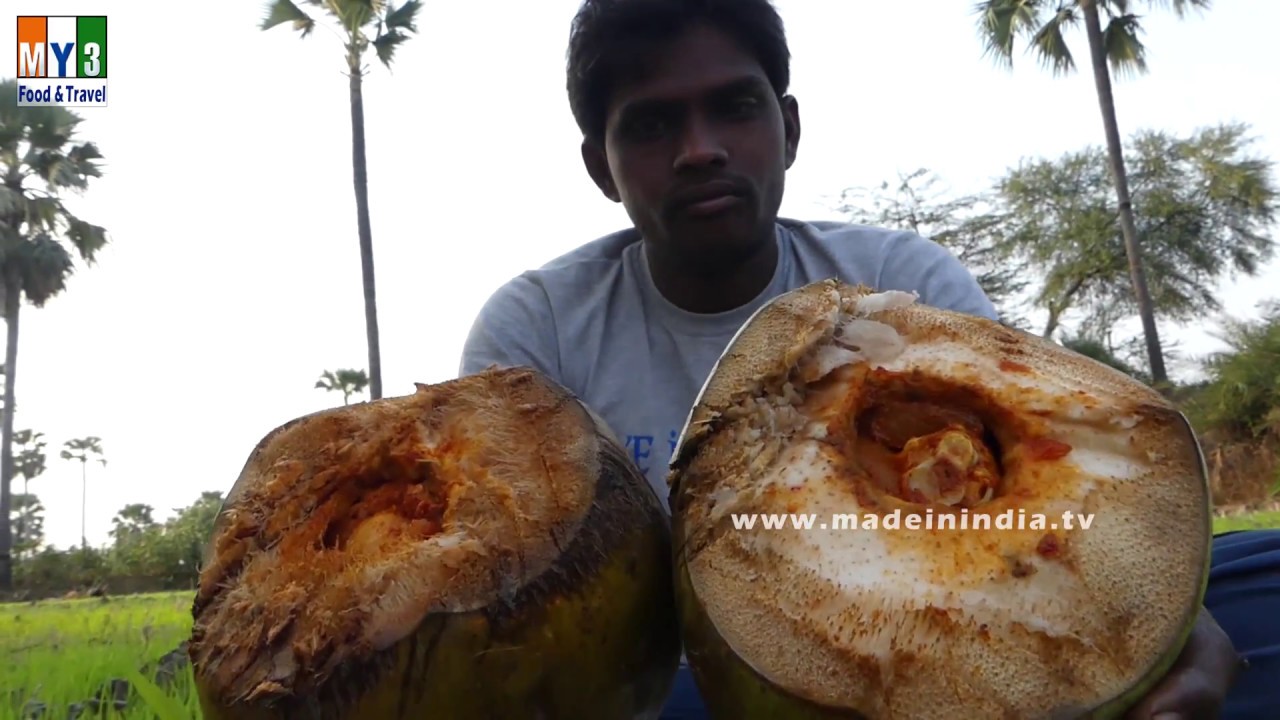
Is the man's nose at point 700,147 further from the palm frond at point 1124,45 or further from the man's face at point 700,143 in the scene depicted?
the palm frond at point 1124,45

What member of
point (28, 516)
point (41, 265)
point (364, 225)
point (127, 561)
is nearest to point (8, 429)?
point (41, 265)

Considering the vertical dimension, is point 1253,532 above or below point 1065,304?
below

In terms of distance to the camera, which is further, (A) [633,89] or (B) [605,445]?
(A) [633,89]

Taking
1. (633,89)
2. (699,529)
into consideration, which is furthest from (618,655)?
(633,89)

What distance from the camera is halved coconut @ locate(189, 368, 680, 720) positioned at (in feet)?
3.16

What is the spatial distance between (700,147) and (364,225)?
835cm

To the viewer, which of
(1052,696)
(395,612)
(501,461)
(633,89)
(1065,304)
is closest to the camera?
(1052,696)

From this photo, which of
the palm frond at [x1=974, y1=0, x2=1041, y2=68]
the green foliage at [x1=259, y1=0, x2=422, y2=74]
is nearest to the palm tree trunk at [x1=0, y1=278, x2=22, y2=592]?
the green foliage at [x1=259, y1=0, x2=422, y2=74]

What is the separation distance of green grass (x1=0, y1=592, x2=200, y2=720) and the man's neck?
1313 mm

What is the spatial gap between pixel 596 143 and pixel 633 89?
37 cm

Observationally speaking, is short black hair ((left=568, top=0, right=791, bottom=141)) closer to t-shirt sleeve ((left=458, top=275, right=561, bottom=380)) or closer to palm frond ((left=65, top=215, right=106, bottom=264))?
t-shirt sleeve ((left=458, top=275, right=561, bottom=380))

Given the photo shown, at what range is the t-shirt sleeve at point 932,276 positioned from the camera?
2043 mm

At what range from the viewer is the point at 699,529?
1.05 metres

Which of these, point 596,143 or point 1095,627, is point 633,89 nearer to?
point 596,143
